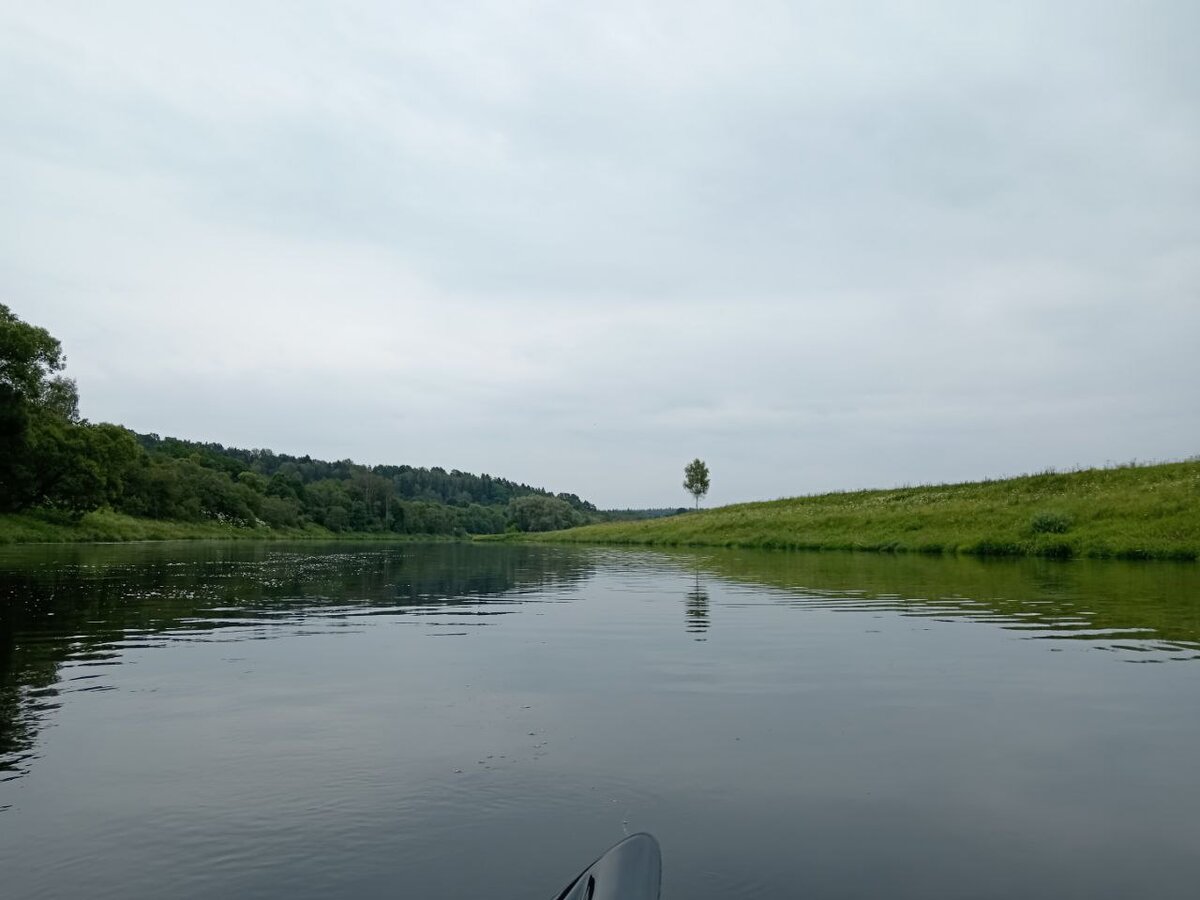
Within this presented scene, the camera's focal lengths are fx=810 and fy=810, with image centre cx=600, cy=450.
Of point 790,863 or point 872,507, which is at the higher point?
point 872,507

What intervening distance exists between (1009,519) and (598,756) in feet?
166

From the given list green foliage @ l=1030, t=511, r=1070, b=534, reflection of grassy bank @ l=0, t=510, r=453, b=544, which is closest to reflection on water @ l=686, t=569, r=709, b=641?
green foliage @ l=1030, t=511, r=1070, b=534

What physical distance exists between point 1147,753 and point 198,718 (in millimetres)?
11869

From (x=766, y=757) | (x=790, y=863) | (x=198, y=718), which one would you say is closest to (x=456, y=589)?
(x=198, y=718)

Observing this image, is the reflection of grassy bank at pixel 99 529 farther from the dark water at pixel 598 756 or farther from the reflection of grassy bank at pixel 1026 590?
the dark water at pixel 598 756

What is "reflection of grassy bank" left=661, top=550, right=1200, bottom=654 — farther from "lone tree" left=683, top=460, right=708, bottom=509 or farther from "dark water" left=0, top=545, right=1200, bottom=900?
"lone tree" left=683, top=460, right=708, bottom=509

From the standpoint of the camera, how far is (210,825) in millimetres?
7258

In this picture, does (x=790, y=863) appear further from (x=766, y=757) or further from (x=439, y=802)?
(x=439, y=802)

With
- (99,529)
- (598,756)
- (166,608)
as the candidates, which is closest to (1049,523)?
(166,608)

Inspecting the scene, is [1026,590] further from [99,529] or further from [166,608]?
[99,529]

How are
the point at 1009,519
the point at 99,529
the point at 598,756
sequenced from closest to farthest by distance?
the point at 598,756 < the point at 1009,519 < the point at 99,529

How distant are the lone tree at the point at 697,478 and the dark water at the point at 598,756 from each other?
107972 millimetres

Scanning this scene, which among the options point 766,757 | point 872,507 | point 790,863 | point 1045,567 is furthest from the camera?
point 872,507

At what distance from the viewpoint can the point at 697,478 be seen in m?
129
